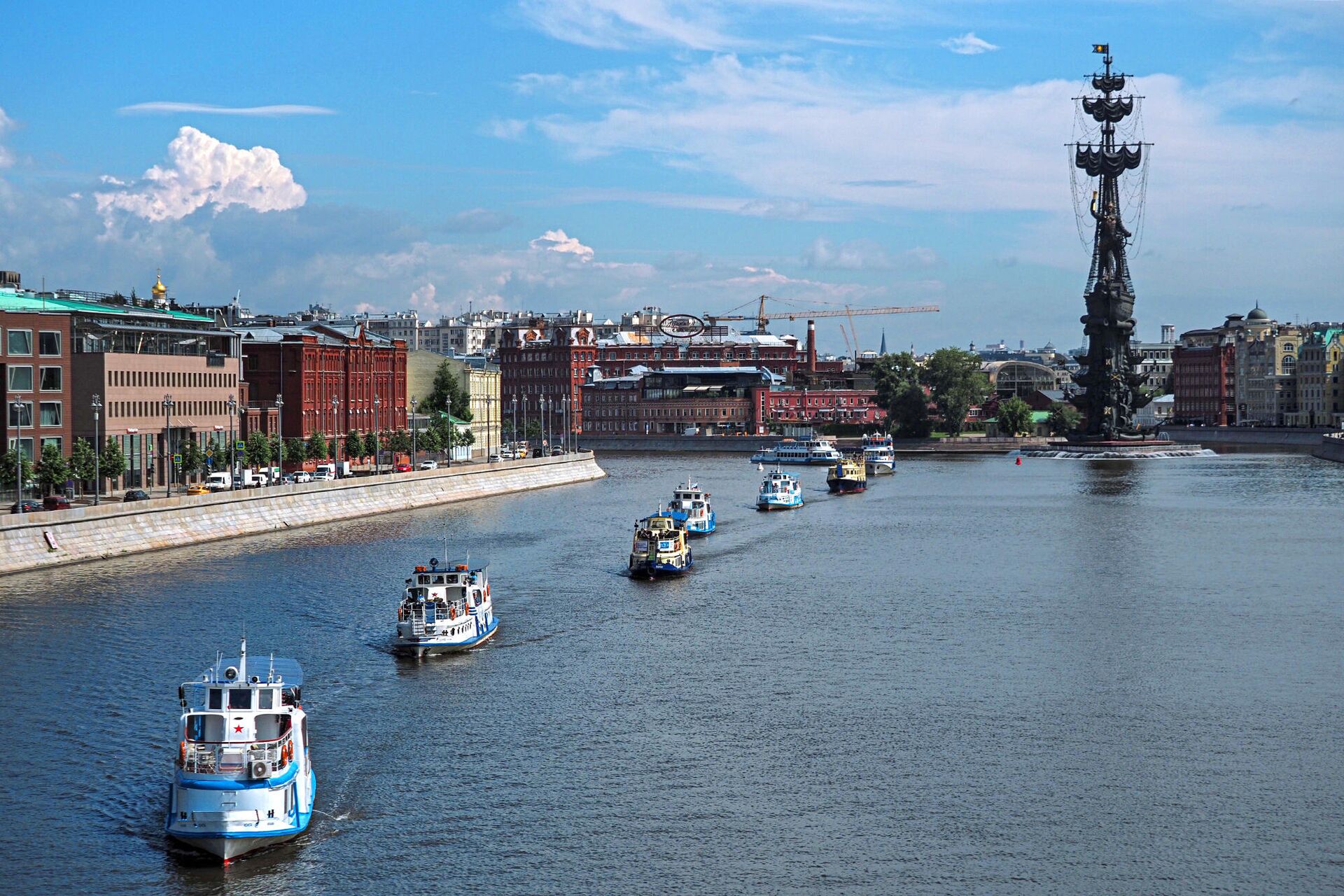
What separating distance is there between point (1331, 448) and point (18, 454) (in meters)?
137

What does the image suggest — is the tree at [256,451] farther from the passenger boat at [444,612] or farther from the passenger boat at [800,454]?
the passenger boat at [800,454]

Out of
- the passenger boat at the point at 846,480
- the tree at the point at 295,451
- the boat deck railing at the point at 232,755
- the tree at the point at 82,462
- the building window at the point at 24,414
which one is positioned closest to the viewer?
the boat deck railing at the point at 232,755

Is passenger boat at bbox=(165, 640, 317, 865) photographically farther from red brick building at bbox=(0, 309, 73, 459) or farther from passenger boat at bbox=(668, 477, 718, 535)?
red brick building at bbox=(0, 309, 73, 459)

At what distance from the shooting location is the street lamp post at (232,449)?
91.2 m

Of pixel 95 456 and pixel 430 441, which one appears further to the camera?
pixel 430 441

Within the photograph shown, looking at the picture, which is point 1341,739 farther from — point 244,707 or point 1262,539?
point 1262,539

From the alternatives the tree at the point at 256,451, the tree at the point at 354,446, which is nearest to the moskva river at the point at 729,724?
the tree at the point at 256,451

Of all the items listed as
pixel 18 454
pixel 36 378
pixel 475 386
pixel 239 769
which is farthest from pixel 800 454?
pixel 239 769

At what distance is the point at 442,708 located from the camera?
135 ft

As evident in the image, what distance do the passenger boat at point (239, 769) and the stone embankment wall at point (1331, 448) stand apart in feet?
470

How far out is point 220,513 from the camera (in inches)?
3083

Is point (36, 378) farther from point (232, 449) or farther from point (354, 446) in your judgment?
point (354, 446)

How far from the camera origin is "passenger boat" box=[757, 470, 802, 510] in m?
104

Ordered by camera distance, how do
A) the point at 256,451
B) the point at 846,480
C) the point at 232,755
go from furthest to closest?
the point at 846,480 → the point at 256,451 → the point at 232,755
